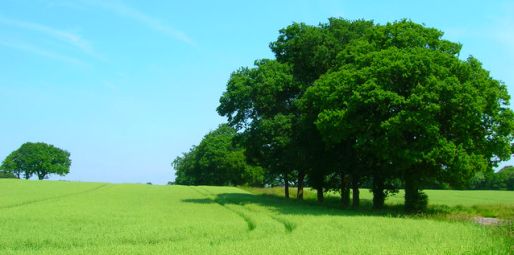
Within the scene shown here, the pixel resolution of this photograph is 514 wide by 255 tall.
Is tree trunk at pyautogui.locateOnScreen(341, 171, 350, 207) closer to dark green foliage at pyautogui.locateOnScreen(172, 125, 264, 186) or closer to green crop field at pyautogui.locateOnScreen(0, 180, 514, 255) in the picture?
green crop field at pyautogui.locateOnScreen(0, 180, 514, 255)

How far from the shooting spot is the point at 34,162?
150375mm

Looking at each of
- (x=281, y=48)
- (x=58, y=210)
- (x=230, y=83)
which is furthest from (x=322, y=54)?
(x=58, y=210)

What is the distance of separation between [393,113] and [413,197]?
645 centimetres

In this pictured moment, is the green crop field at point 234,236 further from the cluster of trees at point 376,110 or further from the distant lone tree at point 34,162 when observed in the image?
the distant lone tree at point 34,162

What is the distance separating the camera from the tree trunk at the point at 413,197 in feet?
112

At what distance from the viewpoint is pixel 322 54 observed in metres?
41.7

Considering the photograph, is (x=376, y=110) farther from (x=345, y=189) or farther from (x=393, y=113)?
(x=345, y=189)

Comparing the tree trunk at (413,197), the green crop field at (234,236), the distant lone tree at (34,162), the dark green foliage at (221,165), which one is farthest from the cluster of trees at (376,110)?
the distant lone tree at (34,162)

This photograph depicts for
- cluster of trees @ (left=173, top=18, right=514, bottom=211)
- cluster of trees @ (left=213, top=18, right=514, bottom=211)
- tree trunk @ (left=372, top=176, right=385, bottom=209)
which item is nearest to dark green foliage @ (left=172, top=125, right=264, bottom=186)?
cluster of trees @ (left=173, top=18, right=514, bottom=211)

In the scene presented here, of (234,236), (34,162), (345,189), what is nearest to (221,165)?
(34,162)

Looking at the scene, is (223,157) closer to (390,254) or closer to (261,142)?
(261,142)

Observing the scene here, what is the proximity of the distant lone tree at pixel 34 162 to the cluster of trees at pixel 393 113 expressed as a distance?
12330 centimetres

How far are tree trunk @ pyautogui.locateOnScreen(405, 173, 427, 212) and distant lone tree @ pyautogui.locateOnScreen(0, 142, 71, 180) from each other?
13430cm

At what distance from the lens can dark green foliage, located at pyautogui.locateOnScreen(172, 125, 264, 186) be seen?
112875 mm
